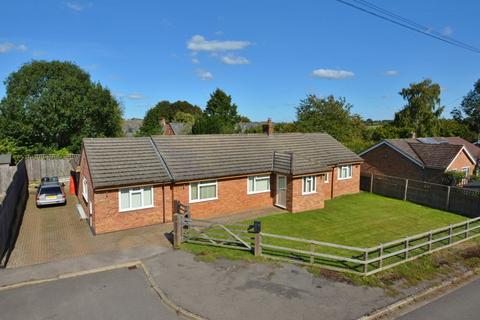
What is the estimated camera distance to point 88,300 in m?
9.70

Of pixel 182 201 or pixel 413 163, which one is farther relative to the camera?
pixel 413 163

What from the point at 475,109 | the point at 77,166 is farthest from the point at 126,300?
the point at 475,109

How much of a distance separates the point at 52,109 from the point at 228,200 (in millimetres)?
26215

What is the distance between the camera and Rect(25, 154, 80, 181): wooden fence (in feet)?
102

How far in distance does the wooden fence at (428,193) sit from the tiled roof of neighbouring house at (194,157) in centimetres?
285

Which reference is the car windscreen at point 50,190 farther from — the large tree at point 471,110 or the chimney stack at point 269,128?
the large tree at point 471,110

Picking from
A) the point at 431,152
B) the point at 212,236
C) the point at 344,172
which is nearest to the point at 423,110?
the point at 431,152

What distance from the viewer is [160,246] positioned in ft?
46.3

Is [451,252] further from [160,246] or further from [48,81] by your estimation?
[48,81]

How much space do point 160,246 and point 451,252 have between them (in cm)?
1225

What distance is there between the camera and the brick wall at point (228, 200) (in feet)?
59.4

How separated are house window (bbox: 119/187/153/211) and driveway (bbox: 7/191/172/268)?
3.80 ft

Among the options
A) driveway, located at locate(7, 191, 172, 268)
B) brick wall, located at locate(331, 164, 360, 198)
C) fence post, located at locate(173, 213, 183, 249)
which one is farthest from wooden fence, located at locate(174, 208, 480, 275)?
brick wall, located at locate(331, 164, 360, 198)

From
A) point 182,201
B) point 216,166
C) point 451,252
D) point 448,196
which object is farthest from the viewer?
point 448,196
